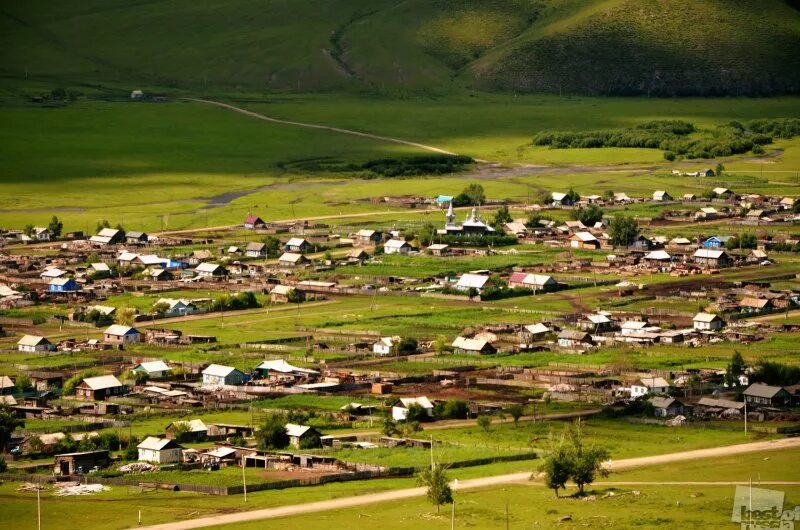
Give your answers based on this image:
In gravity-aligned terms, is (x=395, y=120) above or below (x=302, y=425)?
above

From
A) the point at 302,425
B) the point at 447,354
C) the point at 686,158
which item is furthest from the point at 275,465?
the point at 686,158

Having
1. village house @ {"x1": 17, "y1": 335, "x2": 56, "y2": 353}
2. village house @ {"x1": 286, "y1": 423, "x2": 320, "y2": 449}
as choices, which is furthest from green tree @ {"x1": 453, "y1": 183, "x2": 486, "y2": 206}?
village house @ {"x1": 286, "y1": 423, "x2": 320, "y2": 449}

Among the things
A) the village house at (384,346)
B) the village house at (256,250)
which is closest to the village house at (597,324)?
the village house at (384,346)

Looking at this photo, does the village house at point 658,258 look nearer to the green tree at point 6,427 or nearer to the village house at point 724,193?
the village house at point 724,193

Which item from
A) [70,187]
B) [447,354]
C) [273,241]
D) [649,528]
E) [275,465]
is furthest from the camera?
[70,187]

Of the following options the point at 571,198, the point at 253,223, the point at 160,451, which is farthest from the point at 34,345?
the point at 571,198

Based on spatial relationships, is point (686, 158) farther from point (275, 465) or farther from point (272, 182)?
point (275, 465)

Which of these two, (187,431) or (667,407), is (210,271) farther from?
(667,407)
